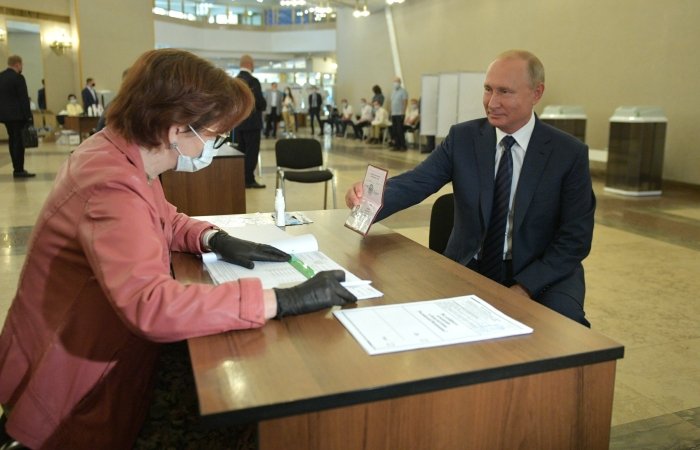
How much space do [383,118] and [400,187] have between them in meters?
13.1

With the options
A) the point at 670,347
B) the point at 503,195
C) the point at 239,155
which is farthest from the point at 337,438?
the point at 239,155

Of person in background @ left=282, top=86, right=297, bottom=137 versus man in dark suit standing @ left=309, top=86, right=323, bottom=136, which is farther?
man in dark suit standing @ left=309, top=86, right=323, bottom=136

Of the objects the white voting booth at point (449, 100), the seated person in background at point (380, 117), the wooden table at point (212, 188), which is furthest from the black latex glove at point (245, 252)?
the seated person in background at point (380, 117)

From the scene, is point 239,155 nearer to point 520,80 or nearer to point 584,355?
point 520,80

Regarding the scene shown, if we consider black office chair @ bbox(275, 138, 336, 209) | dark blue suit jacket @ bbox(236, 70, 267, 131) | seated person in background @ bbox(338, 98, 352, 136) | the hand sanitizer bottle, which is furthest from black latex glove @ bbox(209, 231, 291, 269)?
seated person in background @ bbox(338, 98, 352, 136)

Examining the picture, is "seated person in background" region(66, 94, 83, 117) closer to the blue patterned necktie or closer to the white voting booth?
the white voting booth

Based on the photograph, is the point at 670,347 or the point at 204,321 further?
the point at 670,347

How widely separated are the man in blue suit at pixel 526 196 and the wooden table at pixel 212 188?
2737mm

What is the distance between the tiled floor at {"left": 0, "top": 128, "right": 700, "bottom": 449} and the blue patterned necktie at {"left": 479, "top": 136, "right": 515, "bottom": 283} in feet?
2.31

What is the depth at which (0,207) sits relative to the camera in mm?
6168

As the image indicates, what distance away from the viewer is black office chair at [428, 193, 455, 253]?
2539 mm

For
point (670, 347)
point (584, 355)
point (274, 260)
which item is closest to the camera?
point (584, 355)

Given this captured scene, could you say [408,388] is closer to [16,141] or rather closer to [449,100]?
[16,141]

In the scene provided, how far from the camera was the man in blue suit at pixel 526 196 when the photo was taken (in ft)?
6.59
